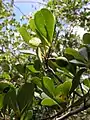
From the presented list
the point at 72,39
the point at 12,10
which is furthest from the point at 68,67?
the point at 12,10

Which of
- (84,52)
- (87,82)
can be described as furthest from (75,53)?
(87,82)

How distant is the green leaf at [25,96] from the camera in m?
0.63

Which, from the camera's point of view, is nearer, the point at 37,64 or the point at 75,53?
the point at 75,53

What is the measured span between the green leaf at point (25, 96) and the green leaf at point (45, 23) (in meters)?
0.10

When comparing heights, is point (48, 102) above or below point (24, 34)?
below

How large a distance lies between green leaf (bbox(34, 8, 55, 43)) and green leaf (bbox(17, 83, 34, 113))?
0.10m

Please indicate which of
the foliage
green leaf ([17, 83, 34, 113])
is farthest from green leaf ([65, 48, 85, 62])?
green leaf ([17, 83, 34, 113])

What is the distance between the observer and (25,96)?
0.63 metres

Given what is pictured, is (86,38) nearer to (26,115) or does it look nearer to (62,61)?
(62,61)

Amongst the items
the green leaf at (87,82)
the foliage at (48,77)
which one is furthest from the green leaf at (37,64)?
the green leaf at (87,82)

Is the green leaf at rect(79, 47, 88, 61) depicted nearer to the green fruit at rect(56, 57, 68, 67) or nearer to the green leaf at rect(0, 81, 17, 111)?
the green fruit at rect(56, 57, 68, 67)

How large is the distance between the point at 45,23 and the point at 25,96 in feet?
0.48

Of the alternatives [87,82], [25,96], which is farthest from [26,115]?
[87,82]

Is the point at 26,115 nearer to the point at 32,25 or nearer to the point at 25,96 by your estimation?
the point at 25,96
